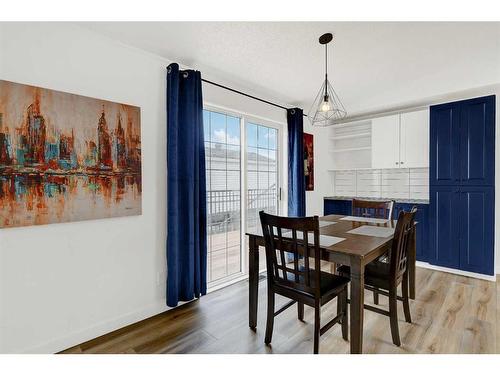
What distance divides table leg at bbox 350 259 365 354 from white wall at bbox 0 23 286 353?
1647mm

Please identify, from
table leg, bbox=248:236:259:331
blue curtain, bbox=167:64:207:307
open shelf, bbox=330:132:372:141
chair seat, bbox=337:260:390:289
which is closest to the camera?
chair seat, bbox=337:260:390:289

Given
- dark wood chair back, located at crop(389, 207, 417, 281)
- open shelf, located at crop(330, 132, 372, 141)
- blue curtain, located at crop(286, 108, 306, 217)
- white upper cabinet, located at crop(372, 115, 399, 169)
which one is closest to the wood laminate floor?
dark wood chair back, located at crop(389, 207, 417, 281)

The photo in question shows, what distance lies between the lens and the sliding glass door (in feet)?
10.2

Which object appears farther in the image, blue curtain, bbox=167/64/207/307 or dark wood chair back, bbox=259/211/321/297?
blue curtain, bbox=167/64/207/307

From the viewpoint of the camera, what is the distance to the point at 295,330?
87.2 inches

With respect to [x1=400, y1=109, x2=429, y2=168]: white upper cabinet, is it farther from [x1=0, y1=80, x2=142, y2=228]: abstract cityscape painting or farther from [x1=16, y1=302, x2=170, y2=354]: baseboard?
[x1=16, y1=302, x2=170, y2=354]: baseboard

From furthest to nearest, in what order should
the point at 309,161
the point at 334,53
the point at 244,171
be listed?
the point at 309,161 → the point at 244,171 → the point at 334,53

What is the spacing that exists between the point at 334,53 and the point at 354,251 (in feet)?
6.84

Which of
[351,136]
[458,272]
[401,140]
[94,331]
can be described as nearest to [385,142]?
[401,140]

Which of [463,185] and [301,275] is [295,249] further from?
[463,185]

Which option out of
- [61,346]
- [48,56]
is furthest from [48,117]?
[61,346]

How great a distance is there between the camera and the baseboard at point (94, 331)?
6.24ft

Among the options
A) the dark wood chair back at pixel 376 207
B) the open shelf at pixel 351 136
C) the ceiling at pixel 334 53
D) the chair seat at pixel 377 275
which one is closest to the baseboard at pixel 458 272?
the dark wood chair back at pixel 376 207
